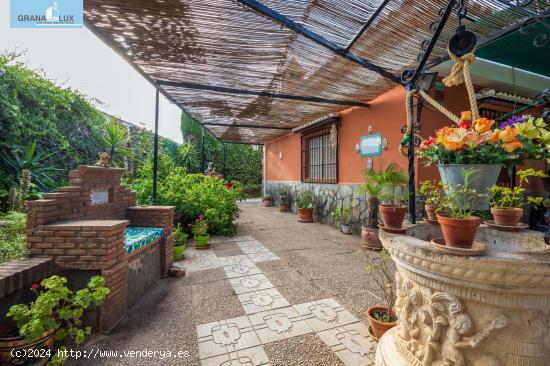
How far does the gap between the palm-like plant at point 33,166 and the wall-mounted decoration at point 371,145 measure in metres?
6.30

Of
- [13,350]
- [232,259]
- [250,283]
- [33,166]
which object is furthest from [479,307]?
[33,166]

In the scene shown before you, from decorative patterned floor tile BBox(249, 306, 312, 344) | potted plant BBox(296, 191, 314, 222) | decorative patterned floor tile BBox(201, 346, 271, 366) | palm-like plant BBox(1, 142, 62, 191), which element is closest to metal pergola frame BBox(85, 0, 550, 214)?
decorative patterned floor tile BBox(249, 306, 312, 344)

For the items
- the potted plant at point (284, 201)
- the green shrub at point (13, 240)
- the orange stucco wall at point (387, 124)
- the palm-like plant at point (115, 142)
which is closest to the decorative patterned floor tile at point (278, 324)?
the green shrub at point (13, 240)

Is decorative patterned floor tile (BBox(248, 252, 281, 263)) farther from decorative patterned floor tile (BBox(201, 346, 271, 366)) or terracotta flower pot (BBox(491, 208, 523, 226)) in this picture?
terracotta flower pot (BBox(491, 208, 523, 226))

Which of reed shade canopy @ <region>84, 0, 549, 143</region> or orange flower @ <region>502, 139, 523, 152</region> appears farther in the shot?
reed shade canopy @ <region>84, 0, 549, 143</region>

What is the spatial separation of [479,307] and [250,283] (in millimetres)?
2309

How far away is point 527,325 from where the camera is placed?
Result: 96 cm

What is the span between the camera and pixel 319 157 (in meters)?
7.36

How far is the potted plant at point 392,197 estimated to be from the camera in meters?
2.35

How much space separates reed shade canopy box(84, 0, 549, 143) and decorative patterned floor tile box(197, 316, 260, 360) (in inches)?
103

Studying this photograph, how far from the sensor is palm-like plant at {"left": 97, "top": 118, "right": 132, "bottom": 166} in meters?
5.59

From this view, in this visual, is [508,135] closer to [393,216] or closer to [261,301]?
[393,216]

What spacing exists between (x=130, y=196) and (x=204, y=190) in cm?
191

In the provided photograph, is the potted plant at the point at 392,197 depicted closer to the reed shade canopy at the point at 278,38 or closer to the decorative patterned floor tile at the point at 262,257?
the reed shade canopy at the point at 278,38
